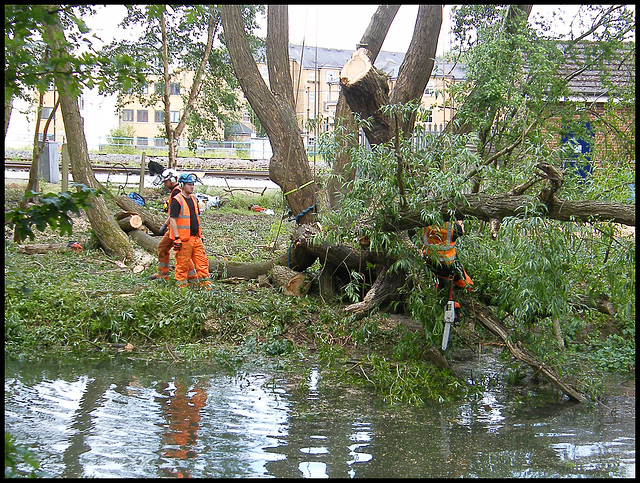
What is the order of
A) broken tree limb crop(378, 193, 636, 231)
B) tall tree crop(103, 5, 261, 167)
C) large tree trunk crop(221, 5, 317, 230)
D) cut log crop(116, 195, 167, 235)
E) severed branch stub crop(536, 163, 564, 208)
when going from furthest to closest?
tall tree crop(103, 5, 261, 167), cut log crop(116, 195, 167, 235), large tree trunk crop(221, 5, 317, 230), severed branch stub crop(536, 163, 564, 208), broken tree limb crop(378, 193, 636, 231)

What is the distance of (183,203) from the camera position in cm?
937

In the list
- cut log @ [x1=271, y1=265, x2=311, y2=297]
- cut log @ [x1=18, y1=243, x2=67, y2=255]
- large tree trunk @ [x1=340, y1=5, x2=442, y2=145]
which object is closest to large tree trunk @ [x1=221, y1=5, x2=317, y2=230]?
cut log @ [x1=271, y1=265, x2=311, y2=297]

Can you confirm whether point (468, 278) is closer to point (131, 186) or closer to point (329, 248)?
point (329, 248)

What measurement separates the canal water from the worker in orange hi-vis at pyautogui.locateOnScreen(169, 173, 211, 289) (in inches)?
112

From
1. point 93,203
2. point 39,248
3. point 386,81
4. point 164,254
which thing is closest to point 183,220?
point 164,254

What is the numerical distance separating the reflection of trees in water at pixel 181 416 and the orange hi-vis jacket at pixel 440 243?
2.55 m

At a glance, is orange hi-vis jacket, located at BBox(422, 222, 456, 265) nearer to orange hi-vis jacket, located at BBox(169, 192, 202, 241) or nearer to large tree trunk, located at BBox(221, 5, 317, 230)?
large tree trunk, located at BBox(221, 5, 317, 230)

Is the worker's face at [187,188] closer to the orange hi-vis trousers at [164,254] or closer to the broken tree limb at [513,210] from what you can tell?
the orange hi-vis trousers at [164,254]

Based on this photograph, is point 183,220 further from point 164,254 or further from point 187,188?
point 164,254

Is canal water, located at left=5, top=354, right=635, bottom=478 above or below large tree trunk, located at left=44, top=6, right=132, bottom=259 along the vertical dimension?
below

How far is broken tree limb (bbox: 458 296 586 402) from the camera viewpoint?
575cm

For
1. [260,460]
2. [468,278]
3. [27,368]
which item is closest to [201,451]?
[260,460]

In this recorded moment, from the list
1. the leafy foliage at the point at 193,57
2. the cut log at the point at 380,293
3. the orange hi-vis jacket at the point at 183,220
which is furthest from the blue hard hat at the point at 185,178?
the leafy foliage at the point at 193,57

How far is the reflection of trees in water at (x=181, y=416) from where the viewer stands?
446cm
